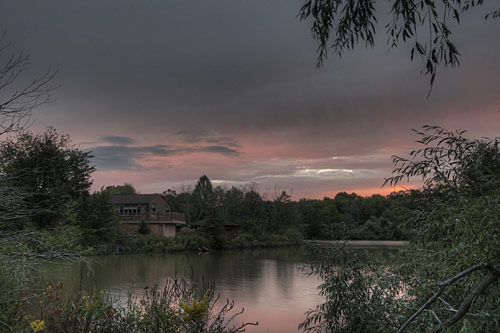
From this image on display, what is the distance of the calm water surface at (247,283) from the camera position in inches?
512

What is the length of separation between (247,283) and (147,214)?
2492 cm

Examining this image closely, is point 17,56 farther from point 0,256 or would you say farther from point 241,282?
point 241,282

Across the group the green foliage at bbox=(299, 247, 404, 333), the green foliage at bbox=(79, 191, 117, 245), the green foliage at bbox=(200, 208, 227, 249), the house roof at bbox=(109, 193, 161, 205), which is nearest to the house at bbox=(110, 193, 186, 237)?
the house roof at bbox=(109, 193, 161, 205)

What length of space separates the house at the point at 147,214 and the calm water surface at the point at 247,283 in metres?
14.4

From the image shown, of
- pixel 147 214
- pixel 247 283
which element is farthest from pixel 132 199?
pixel 247 283

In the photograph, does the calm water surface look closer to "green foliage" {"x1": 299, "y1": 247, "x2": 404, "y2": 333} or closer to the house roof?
"green foliage" {"x1": 299, "y1": 247, "x2": 404, "y2": 333}

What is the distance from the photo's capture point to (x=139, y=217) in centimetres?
4191

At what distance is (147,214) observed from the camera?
42.0 metres

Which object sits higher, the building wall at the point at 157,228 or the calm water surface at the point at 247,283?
the building wall at the point at 157,228

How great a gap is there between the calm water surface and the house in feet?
47.2

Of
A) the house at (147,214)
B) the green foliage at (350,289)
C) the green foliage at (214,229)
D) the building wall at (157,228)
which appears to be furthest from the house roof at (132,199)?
the green foliage at (350,289)

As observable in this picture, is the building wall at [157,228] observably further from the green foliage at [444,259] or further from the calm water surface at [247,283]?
the green foliage at [444,259]

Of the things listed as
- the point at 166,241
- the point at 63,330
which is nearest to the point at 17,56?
the point at 63,330

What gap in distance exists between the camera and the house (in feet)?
137
